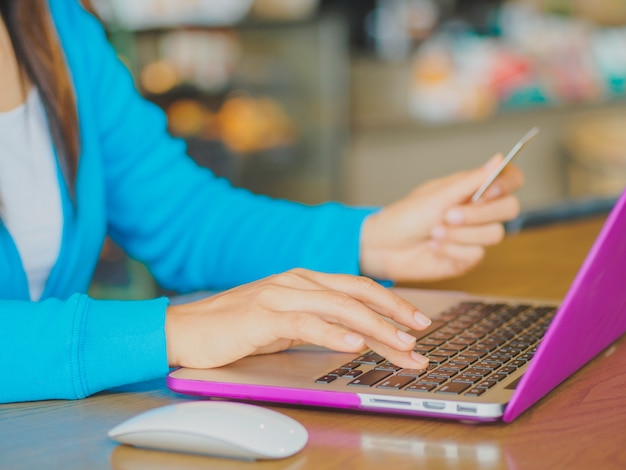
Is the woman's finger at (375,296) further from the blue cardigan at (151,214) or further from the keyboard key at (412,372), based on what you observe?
the blue cardigan at (151,214)

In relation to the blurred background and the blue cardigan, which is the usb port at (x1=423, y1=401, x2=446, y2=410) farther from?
the blurred background

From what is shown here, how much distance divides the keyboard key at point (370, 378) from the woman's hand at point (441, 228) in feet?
1.25

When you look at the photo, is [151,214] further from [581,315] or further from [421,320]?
[581,315]

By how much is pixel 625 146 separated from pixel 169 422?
3804 millimetres

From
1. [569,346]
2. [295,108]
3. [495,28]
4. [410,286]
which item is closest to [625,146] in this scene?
[495,28]

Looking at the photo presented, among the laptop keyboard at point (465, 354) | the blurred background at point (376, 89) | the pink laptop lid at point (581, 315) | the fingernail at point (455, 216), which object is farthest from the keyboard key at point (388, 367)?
Result: the blurred background at point (376, 89)

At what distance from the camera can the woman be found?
782 millimetres

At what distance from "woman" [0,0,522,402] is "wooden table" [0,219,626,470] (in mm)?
46

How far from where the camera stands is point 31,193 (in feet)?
3.67

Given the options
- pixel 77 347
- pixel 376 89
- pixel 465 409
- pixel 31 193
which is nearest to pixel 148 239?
pixel 31 193

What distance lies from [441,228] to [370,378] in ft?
1.31

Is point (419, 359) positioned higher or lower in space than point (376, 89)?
higher

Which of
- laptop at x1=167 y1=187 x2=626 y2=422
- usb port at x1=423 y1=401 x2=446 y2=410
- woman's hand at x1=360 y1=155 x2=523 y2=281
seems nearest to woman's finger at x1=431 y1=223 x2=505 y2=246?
woman's hand at x1=360 y1=155 x2=523 y2=281

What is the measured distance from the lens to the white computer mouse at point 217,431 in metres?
0.63
